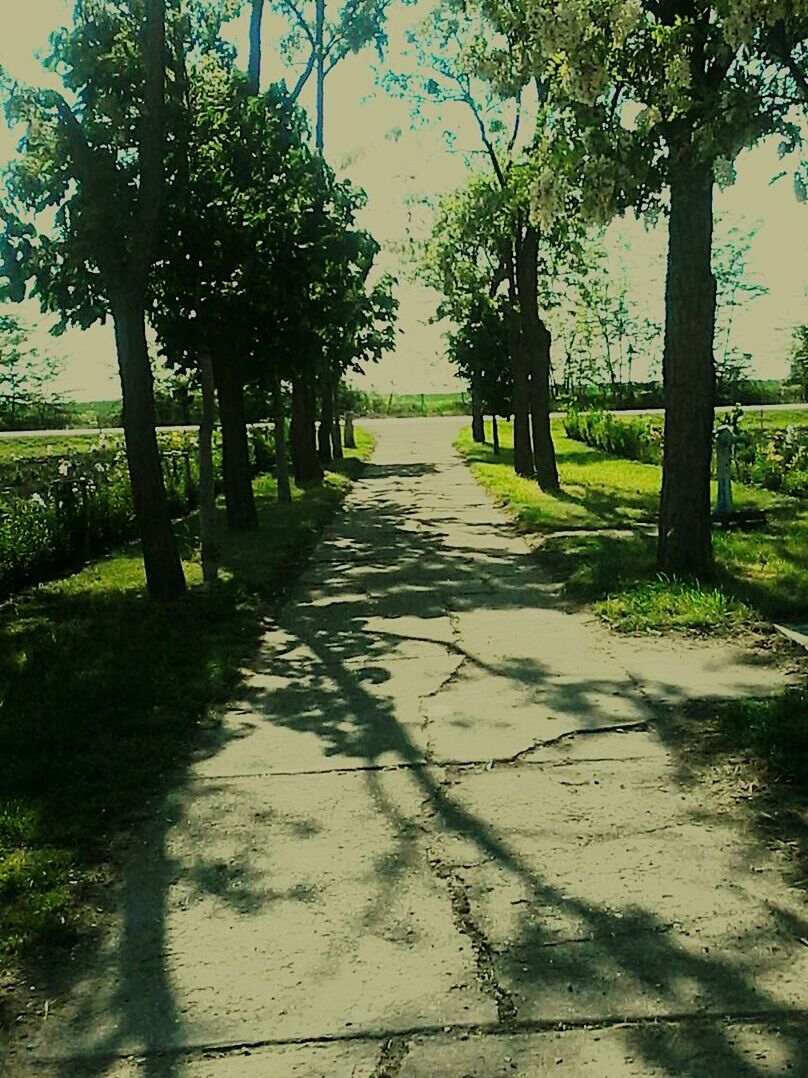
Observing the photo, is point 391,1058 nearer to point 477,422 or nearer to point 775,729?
point 775,729

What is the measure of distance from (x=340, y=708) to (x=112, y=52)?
732cm

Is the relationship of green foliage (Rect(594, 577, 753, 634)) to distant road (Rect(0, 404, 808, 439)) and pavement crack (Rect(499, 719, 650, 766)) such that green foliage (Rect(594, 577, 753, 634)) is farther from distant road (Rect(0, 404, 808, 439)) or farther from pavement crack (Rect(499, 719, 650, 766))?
distant road (Rect(0, 404, 808, 439))

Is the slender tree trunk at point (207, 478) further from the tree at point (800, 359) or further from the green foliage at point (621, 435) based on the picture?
the tree at point (800, 359)

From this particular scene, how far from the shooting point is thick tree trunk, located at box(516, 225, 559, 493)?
22594 mm

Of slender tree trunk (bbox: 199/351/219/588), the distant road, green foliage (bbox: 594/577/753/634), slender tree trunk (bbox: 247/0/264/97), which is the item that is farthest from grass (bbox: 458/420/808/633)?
the distant road

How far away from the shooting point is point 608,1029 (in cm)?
353

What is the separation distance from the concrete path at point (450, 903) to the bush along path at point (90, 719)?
0.19m

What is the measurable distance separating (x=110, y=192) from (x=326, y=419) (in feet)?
69.1

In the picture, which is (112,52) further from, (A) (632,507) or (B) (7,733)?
(A) (632,507)

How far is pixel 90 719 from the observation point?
7203 mm

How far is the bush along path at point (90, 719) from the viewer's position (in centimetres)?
469

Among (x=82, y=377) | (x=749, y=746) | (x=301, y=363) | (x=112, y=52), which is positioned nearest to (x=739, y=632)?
(x=749, y=746)

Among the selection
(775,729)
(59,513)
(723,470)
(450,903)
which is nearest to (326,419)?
(723,470)

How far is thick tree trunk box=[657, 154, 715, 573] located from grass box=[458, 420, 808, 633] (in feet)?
1.22
